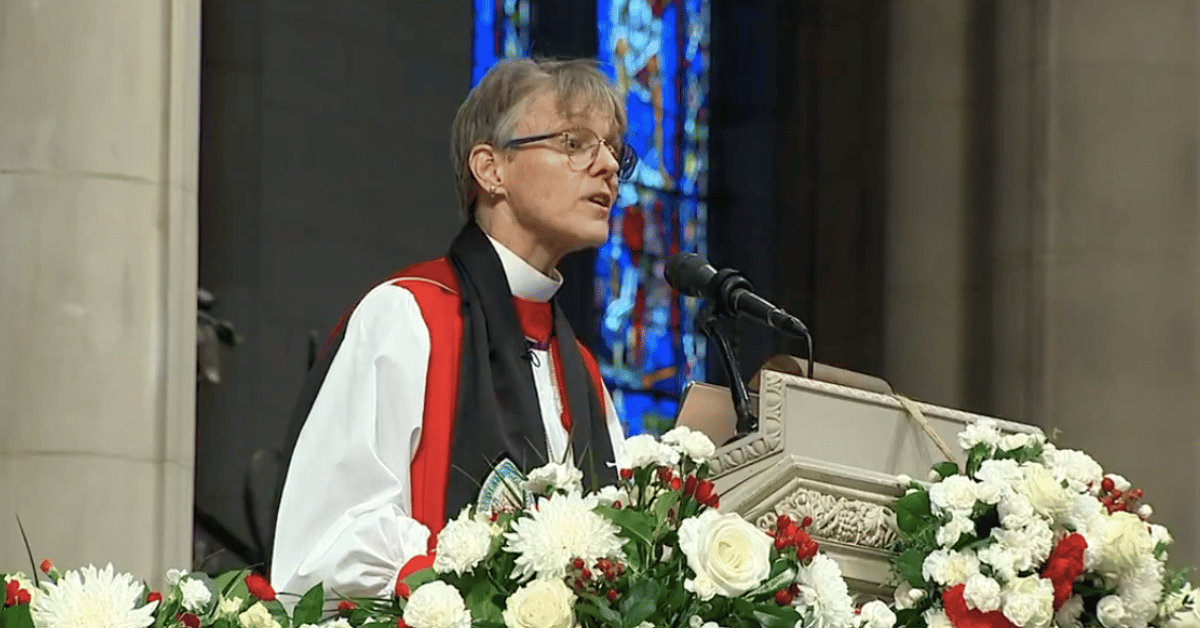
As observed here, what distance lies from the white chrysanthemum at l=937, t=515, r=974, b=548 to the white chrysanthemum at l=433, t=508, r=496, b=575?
0.92 metres

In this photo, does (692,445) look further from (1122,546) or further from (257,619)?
(1122,546)

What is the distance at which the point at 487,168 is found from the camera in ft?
17.4

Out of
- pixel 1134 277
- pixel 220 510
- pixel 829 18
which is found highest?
pixel 829 18

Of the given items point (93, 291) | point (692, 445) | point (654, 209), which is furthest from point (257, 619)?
point (654, 209)

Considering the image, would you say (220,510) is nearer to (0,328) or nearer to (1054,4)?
(0,328)

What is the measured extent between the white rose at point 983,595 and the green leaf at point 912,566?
0.14 m

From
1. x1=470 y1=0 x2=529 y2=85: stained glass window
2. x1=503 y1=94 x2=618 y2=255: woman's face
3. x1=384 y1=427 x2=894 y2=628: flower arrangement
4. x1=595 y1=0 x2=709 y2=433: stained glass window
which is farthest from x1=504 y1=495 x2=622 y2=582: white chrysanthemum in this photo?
x1=595 y1=0 x2=709 y2=433: stained glass window

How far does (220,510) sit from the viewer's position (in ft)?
34.5

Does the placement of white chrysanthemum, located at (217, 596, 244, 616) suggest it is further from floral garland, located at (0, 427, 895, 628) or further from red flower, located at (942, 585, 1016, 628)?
red flower, located at (942, 585, 1016, 628)

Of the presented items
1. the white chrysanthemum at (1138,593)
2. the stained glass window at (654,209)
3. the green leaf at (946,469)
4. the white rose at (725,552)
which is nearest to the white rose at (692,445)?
the white rose at (725,552)

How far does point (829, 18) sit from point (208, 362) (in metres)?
4.53

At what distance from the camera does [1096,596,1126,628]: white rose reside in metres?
4.43

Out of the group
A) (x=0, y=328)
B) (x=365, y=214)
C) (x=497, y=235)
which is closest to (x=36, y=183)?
(x=0, y=328)

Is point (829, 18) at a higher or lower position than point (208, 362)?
higher
